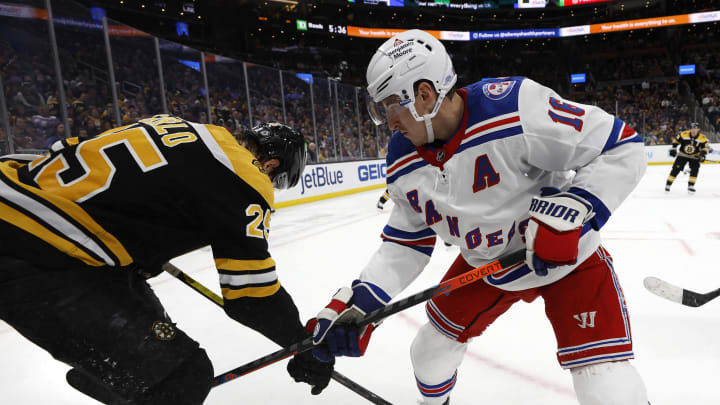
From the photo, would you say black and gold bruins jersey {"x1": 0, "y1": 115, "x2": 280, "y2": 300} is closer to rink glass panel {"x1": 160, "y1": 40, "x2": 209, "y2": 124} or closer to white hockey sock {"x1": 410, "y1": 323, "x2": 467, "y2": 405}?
white hockey sock {"x1": 410, "y1": 323, "x2": 467, "y2": 405}

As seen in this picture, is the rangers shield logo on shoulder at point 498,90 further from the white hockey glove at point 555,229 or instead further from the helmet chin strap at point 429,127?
the white hockey glove at point 555,229

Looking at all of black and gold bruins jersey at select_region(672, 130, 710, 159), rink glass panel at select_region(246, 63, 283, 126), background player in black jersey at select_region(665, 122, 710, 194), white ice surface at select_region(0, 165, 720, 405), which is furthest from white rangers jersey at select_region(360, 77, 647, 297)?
black and gold bruins jersey at select_region(672, 130, 710, 159)

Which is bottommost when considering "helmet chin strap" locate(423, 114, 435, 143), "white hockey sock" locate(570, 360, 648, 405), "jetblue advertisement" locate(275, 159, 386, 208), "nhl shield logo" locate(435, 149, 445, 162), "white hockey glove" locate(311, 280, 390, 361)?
"jetblue advertisement" locate(275, 159, 386, 208)

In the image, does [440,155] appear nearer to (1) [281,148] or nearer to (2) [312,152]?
(1) [281,148]

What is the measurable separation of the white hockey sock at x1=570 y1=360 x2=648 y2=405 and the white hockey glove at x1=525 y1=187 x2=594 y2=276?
0.28 metres

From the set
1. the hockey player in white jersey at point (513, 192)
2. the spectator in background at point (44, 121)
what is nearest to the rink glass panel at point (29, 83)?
the spectator in background at point (44, 121)

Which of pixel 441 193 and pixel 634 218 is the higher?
pixel 441 193

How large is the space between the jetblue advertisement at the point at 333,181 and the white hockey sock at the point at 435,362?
5.86 m

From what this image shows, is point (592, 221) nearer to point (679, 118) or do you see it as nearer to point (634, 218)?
point (634, 218)

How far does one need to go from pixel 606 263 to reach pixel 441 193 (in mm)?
522

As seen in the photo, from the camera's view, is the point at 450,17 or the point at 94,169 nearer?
the point at 94,169

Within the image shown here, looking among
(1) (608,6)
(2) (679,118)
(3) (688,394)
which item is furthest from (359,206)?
(1) (608,6)

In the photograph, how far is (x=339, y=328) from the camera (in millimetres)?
1280

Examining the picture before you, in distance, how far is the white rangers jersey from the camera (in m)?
1.14
